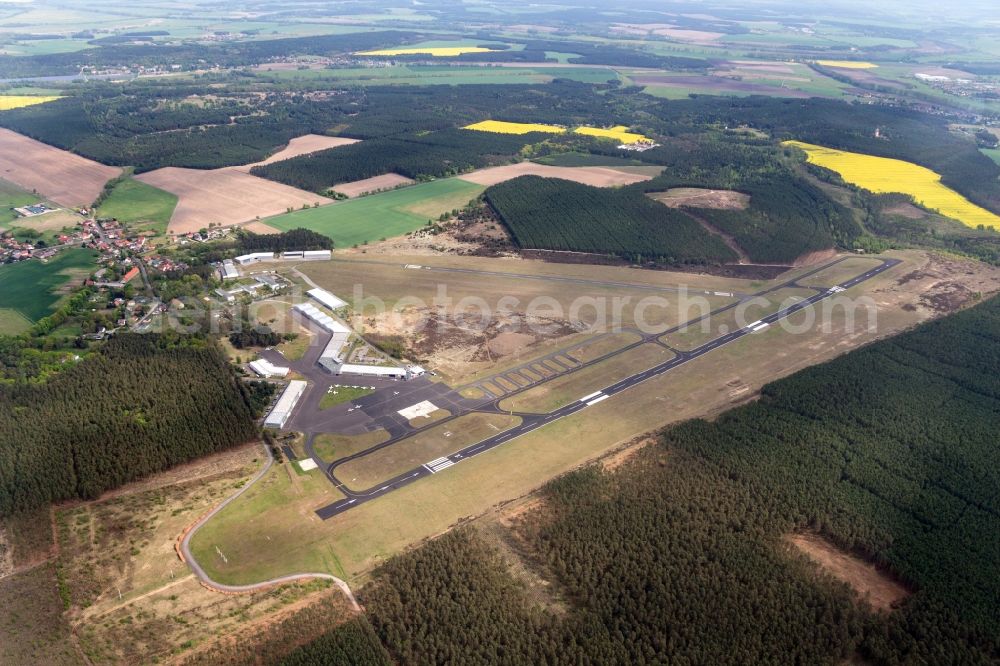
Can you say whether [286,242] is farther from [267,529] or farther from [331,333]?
[267,529]

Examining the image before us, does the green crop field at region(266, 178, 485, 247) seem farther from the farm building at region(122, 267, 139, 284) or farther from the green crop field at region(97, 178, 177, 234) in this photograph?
the farm building at region(122, 267, 139, 284)

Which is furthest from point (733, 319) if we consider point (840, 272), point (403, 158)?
point (403, 158)

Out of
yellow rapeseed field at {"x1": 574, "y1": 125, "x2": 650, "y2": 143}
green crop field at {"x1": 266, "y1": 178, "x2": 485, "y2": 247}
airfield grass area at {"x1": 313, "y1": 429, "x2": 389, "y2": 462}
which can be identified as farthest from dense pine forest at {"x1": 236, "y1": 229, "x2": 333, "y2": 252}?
yellow rapeseed field at {"x1": 574, "y1": 125, "x2": 650, "y2": 143}

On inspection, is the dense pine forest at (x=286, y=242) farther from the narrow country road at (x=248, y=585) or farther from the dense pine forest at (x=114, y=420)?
the narrow country road at (x=248, y=585)

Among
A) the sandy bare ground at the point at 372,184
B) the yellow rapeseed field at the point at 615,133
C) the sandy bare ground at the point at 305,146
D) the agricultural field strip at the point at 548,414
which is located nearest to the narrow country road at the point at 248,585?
the agricultural field strip at the point at 548,414

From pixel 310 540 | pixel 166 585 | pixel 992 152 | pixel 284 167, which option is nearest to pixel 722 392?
pixel 310 540

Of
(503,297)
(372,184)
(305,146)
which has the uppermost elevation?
(305,146)
